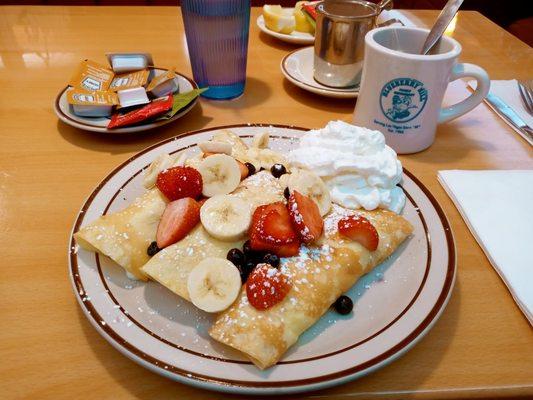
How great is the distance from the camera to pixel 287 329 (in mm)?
784

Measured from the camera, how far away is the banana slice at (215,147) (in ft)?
3.65

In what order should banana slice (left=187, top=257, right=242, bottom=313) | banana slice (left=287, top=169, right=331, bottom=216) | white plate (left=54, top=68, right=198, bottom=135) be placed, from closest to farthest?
banana slice (left=187, top=257, right=242, bottom=313), banana slice (left=287, top=169, right=331, bottom=216), white plate (left=54, top=68, right=198, bottom=135)

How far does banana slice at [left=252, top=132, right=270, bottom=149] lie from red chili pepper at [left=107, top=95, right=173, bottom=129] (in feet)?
1.11

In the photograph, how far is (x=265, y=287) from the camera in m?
0.81

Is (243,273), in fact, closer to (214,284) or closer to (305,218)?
(214,284)

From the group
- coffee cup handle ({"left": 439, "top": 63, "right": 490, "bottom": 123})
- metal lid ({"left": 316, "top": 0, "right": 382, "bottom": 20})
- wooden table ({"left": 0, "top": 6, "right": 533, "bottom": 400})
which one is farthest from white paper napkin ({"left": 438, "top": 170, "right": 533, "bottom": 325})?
metal lid ({"left": 316, "top": 0, "right": 382, "bottom": 20})

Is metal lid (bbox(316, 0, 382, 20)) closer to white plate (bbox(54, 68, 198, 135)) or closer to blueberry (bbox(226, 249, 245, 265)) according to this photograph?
white plate (bbox(54, 68, 198, 135))

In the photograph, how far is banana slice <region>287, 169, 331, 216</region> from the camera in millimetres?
1020

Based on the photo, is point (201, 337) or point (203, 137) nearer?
point (201, 337)

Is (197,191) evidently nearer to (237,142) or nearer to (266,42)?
(237,142)

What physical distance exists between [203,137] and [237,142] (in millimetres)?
117

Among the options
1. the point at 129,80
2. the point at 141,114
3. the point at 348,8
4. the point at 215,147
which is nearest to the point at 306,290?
the point at 215,147

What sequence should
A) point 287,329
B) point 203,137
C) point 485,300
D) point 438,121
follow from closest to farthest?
point 287,329, point 485,300, point 203,137, point 438,121

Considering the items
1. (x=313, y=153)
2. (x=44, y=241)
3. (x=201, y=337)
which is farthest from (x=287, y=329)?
(x=44, y=241)
